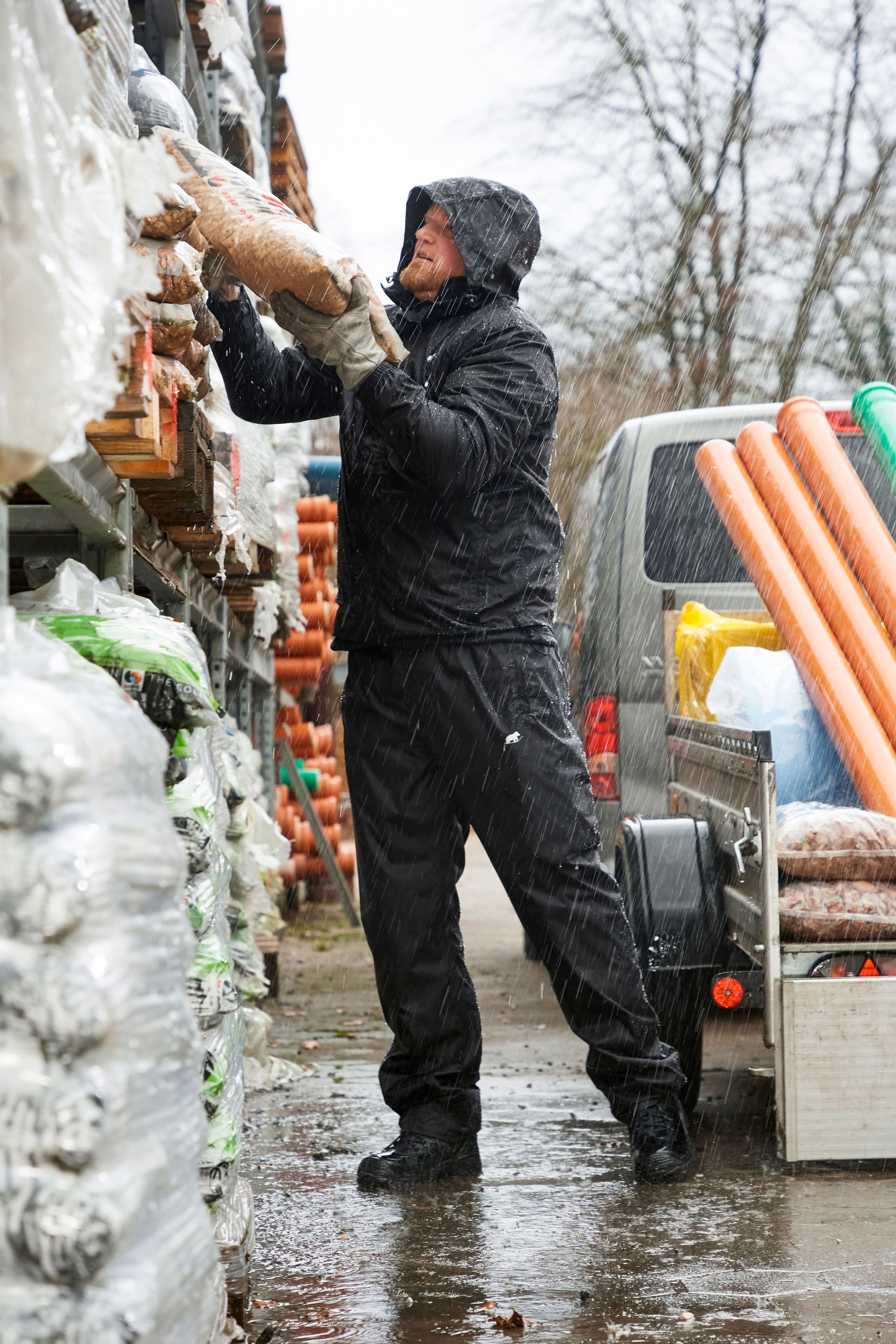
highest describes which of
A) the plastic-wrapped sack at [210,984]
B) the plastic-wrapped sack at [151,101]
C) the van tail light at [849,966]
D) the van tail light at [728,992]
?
the plastic-wrapped sack at [151,101]

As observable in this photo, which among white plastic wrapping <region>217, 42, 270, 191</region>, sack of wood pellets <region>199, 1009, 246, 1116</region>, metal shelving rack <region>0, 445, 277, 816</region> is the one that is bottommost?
sack of wood pellets <region>199, 1009, 246, 1116</region>

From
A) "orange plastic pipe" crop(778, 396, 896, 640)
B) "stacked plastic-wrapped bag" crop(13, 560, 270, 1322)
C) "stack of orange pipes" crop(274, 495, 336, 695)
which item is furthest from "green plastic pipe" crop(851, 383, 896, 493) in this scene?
→ "stack of orange pipes" crop(274, 495, 336, 695)

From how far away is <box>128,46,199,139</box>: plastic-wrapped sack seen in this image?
2721 mm

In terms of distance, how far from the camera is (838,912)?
3.46 metres

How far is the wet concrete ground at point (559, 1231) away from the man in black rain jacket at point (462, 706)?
19 centimetres

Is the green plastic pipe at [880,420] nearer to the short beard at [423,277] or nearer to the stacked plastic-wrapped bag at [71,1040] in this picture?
the short beard at [423,277]

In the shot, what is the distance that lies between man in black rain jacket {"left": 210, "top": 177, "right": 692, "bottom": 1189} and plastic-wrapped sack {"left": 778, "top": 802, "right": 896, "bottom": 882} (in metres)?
0.45

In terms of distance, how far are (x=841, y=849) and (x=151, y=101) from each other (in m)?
2.27

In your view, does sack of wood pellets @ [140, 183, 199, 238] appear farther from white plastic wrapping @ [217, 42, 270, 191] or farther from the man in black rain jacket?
white plastic wrapping @ [217, 42, 270, 191]

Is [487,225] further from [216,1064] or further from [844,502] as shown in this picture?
[216,1064]

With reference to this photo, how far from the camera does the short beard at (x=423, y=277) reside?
3.65m

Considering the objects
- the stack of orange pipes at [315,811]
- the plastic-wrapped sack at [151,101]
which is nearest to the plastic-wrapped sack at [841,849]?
the plastic-wrapped sack at [151,101]

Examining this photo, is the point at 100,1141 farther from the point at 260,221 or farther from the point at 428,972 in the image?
the point at 428,972

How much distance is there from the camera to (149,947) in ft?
5.18
